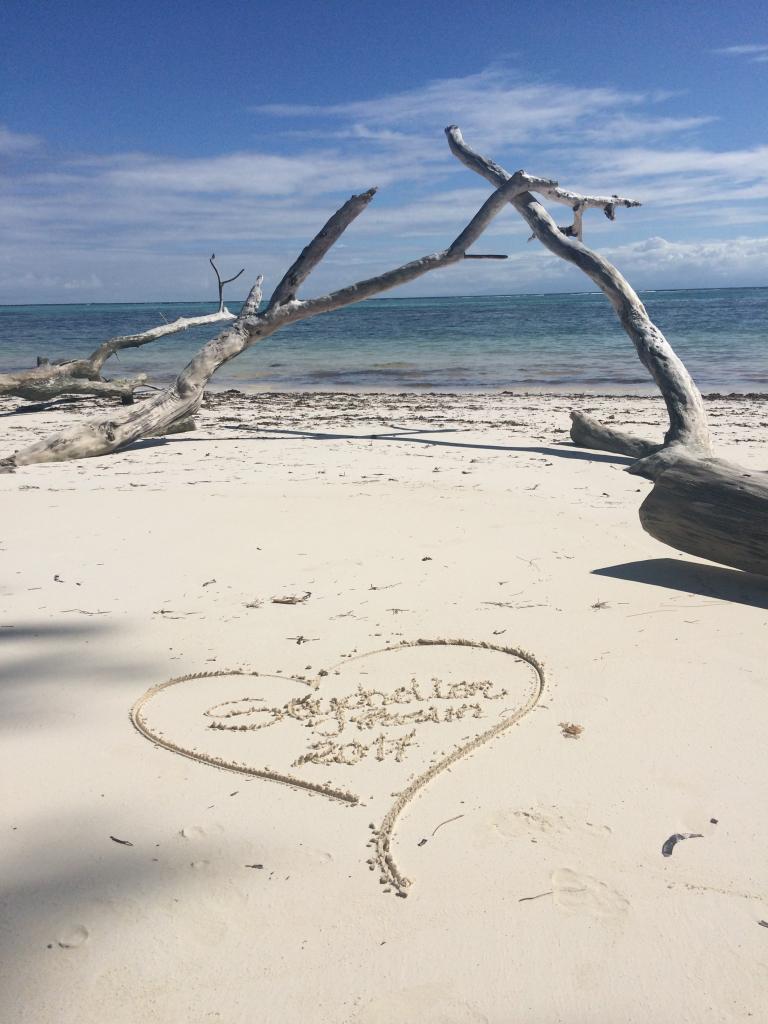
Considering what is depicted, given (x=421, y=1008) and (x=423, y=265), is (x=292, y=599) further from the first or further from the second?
(x=423, y=265)

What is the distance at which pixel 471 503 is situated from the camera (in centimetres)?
562

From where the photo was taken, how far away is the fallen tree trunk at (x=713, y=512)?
12.5ft

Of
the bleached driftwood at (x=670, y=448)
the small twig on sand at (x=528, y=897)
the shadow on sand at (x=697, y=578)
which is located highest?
the bleached driftwood at (x=670, y=448)

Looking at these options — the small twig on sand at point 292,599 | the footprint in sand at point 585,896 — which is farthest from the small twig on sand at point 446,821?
the small twig on sand at point 292,599

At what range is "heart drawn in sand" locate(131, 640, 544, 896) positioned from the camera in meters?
2.39

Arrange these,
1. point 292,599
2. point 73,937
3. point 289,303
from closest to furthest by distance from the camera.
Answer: point 73,937 → point 292,599 → point 289,303

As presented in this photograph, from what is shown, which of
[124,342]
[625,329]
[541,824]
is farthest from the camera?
[124,342]

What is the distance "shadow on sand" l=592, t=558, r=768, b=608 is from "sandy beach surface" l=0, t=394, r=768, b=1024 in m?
0.03

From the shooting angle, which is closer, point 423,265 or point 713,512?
point 713,512

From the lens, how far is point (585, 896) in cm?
190

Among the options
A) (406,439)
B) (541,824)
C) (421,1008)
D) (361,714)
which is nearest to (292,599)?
(361,714)

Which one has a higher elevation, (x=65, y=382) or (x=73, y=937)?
(x=65, y=382)

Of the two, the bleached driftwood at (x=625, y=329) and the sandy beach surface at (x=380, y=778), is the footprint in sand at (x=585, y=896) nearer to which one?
the sandy beach surface at (x=380, y=778)

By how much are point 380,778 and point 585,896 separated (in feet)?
2.20
